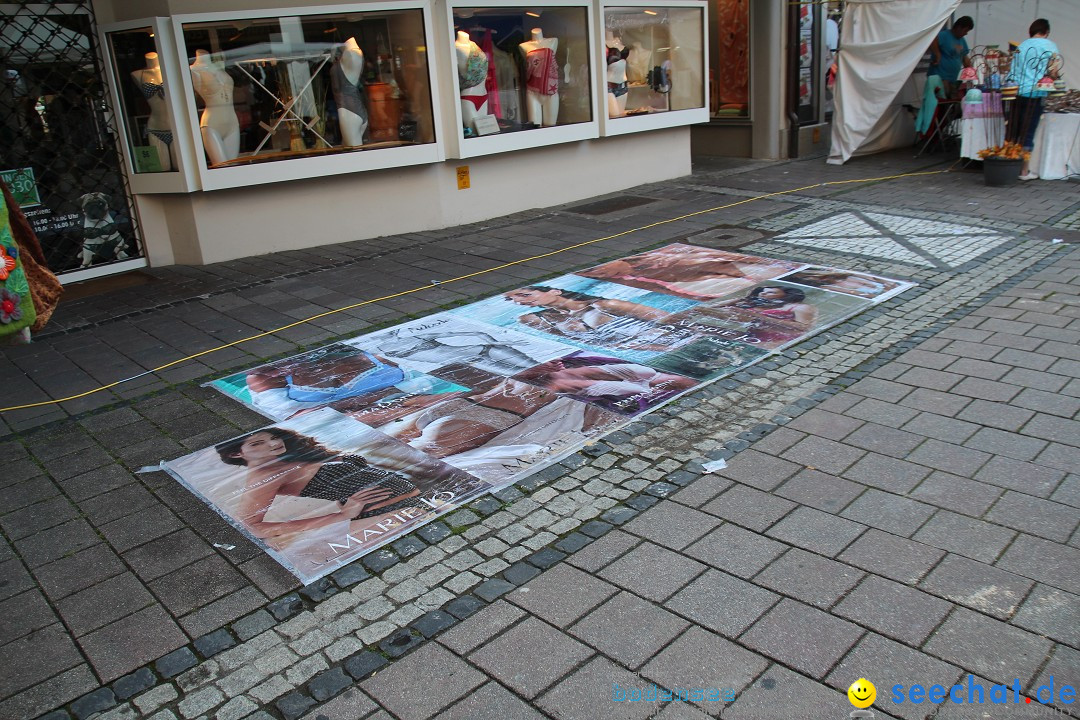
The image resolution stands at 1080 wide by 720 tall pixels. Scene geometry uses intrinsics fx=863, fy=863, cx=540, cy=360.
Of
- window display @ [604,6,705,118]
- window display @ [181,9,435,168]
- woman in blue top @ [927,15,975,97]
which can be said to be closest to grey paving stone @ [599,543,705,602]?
window display @ [181,9,435,168]

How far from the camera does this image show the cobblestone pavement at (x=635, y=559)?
301cm

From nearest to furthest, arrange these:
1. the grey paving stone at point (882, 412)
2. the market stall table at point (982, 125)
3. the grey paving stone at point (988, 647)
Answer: the grey paving stone at point (988, 647) < the grey paving stone at point (882, 412) < the market stall table at point (982, 125)

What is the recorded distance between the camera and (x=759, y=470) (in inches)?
171

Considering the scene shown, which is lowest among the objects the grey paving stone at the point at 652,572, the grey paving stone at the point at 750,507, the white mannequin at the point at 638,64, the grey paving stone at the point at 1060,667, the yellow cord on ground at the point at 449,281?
the grey paving stone at the point at 1060,667

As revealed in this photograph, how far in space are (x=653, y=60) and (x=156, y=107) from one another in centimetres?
677

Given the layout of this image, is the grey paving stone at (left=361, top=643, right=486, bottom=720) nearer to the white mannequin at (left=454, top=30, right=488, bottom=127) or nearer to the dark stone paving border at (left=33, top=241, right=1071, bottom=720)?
the dark stone paving border at (left=33, top=241, right=1071, bottom=720)

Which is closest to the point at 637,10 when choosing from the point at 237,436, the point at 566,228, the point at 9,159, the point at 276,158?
the point at 566,228

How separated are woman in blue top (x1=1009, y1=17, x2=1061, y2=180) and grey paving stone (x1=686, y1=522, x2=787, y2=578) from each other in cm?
943

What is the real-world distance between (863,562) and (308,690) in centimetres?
222

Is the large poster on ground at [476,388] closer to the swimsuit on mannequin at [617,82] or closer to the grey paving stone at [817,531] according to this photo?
the grey paving stone at [817,531]

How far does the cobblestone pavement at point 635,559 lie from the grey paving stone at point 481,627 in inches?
0.5

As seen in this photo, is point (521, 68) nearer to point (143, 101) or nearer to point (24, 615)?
point (143, 101)

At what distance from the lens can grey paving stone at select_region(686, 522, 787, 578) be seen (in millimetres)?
3557

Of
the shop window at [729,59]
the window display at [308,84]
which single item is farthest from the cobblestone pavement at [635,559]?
the shop window at [729,59]
